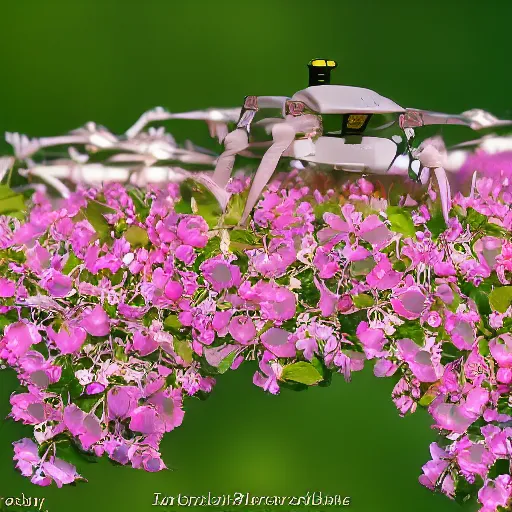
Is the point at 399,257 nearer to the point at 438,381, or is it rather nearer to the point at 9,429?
the point at 438,381

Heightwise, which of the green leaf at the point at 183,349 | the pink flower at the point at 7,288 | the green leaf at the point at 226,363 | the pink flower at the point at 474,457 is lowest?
the pink flower at the point at 474,457

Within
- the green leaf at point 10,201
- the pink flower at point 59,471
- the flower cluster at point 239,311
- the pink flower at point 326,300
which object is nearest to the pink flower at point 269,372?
the flower cluster at point 239,311

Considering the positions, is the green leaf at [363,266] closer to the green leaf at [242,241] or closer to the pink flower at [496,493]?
the green leaf at [242,241]

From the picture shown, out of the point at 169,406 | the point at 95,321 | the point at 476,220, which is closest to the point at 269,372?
the point at 169,406

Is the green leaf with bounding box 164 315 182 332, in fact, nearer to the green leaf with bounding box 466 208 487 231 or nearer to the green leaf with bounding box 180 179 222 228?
the green leaf with bounding box 180 179 222 228

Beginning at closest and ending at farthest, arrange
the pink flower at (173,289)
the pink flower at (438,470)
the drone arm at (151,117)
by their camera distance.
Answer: the pink flower at (173,289) < the pink flower at (438,470) < the drone arm at (151,117)

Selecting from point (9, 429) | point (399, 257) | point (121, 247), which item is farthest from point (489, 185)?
point (9, 429)
